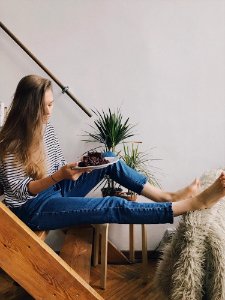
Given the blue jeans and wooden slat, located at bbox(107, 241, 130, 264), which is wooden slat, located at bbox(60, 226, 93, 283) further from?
wooden slat, located at bbox(107, 241, 130, 264)

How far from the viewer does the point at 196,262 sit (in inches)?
53.1

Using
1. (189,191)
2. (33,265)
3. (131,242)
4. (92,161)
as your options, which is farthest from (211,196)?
(131,242)

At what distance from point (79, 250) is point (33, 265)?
26.6 inches

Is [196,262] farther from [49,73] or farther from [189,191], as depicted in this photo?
[49,73]

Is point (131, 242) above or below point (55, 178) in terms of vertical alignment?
below

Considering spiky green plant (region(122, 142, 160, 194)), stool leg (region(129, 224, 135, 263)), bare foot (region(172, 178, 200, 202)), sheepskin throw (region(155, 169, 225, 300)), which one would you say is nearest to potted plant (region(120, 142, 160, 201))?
spiky green plant (region(122, 142, 160, 194))

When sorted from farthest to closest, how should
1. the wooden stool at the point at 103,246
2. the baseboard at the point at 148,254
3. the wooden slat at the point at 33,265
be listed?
the baseboard at the point at 148,254, the wooden stool at the point at 103,246, the wooden slat at the point at 33,265

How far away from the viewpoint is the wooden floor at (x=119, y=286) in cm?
203

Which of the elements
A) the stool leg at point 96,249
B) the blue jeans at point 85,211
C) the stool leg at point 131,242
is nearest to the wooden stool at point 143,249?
the stool leg at point 131,242

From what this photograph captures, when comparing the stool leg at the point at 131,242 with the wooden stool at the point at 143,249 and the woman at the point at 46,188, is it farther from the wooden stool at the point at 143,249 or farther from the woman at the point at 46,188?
the woman at the point at 46,188

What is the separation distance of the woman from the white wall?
2.23ft

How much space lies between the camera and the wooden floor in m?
2.03

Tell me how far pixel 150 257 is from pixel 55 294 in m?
1.45

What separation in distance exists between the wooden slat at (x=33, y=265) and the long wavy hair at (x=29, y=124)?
0.55 metres
